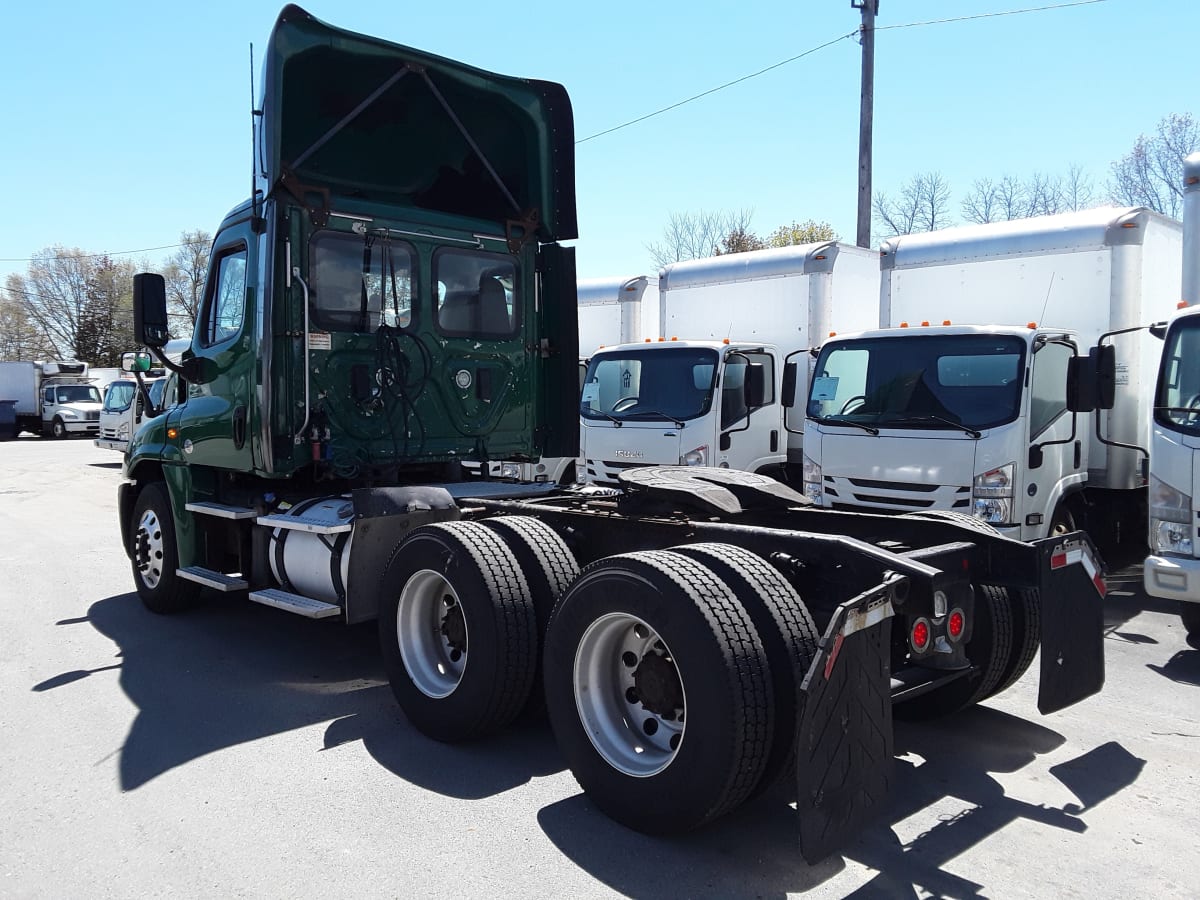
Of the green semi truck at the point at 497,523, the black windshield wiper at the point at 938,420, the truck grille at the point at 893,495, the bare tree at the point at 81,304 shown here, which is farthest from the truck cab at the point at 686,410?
the bare tree at the point at 81,304

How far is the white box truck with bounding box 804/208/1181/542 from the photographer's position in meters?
7.52

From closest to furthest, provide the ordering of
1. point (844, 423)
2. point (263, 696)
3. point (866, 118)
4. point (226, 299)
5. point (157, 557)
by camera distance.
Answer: point (263, 696) → point (226, 299) → point (157, 557) → point (844, 423) → point (866, 118)

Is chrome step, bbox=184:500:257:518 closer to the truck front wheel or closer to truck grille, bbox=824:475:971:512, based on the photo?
the truck front wheel

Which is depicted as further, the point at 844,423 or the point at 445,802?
the point at 844,423

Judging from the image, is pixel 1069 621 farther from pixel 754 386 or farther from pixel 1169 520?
pixel 754 386

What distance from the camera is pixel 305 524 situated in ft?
19.7

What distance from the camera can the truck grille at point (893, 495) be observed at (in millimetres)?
7531

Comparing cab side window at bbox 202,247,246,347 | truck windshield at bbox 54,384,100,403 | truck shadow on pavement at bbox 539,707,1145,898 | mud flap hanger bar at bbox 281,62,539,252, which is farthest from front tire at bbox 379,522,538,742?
truck windshield at bbox 54,384,100,403

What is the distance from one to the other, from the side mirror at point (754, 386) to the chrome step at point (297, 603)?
5.37m

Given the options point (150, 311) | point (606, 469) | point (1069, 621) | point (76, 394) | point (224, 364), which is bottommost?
point (1069, 621)

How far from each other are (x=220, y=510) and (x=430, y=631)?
2.36 m

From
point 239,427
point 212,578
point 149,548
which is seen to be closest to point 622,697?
point 239,427

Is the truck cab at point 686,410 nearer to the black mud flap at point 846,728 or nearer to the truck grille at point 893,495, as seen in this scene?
the truck grille at point 893,495

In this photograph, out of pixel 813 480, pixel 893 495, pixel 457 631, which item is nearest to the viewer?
pixel 457 631
